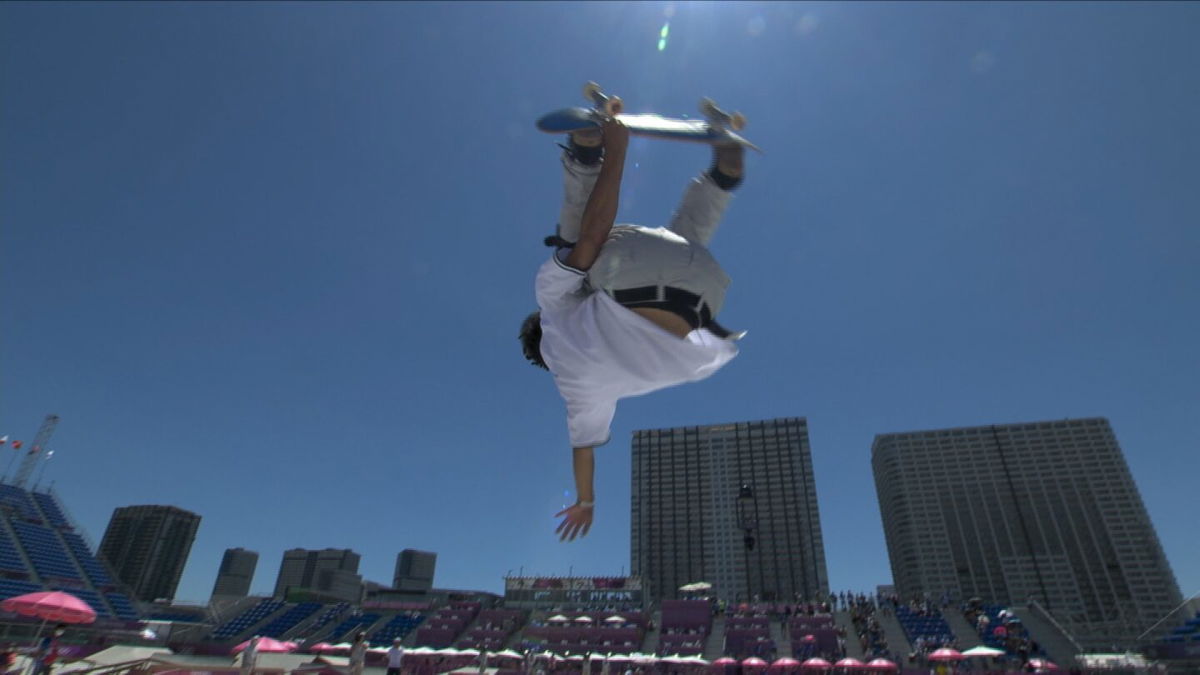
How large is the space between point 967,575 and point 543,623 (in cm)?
9744

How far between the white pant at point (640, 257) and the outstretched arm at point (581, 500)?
4.53ft

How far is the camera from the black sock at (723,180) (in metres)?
3.87

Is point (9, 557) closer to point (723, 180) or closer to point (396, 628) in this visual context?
point (396, 628)

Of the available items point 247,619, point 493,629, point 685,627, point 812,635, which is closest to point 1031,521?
point 812,635

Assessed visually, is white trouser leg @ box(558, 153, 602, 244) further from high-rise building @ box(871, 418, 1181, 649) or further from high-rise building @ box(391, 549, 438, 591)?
high-rise building @ box(391, 549, 438, 591)

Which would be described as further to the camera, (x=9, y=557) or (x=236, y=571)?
(x=236, y=571)

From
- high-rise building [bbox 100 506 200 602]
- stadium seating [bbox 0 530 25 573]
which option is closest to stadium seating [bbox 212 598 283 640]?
stadium seating [bbox 0 530 25 573]

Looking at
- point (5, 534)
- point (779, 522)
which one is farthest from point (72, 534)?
point (779, 522)

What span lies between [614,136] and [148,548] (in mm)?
126052

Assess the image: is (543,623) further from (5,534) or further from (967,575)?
(967,575)

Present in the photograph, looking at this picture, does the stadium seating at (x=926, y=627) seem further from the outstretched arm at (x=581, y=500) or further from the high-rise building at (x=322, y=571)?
the high-rise building at (x=322, y=571)

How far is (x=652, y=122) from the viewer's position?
3314 millimetres

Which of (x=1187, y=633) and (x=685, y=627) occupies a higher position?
(x=685, y=627)

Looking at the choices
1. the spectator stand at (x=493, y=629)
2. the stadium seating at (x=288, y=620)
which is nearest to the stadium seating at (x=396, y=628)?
the spectator stand at (x=493, y=629)
